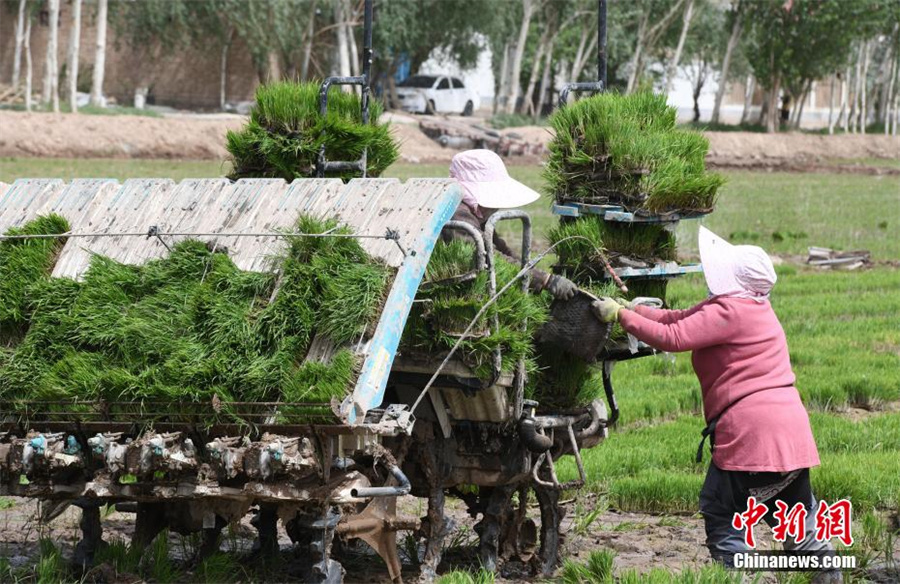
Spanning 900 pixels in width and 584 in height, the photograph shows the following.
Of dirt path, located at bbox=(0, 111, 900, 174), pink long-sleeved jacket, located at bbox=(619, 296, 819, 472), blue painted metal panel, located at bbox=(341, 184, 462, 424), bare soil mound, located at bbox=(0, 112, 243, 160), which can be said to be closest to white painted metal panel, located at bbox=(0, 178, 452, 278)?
blue painted metal panel, located at bbox=(341, 184, 462, 424)

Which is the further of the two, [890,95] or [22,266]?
[890,95]

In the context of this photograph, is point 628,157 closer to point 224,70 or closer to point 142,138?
point 142,138

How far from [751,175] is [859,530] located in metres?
38.7

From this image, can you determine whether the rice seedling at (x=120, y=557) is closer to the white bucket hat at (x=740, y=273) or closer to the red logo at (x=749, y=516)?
the red logo at (x=749, y=516)

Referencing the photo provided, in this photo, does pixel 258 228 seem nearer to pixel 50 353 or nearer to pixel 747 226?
pixel 50 353

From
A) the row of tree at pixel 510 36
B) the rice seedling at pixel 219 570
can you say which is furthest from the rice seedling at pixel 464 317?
the row of tree at pixel 510 36

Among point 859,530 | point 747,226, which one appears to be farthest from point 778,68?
point 859,530

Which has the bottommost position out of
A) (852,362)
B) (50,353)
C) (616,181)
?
(852,362)

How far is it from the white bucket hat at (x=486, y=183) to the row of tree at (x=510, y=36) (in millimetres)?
35408

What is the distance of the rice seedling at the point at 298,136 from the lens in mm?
7734

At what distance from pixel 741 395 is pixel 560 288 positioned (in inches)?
39.9

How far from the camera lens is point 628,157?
7.03m

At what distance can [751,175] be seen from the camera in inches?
1766

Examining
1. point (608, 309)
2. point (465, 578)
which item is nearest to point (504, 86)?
point (608, 309)
